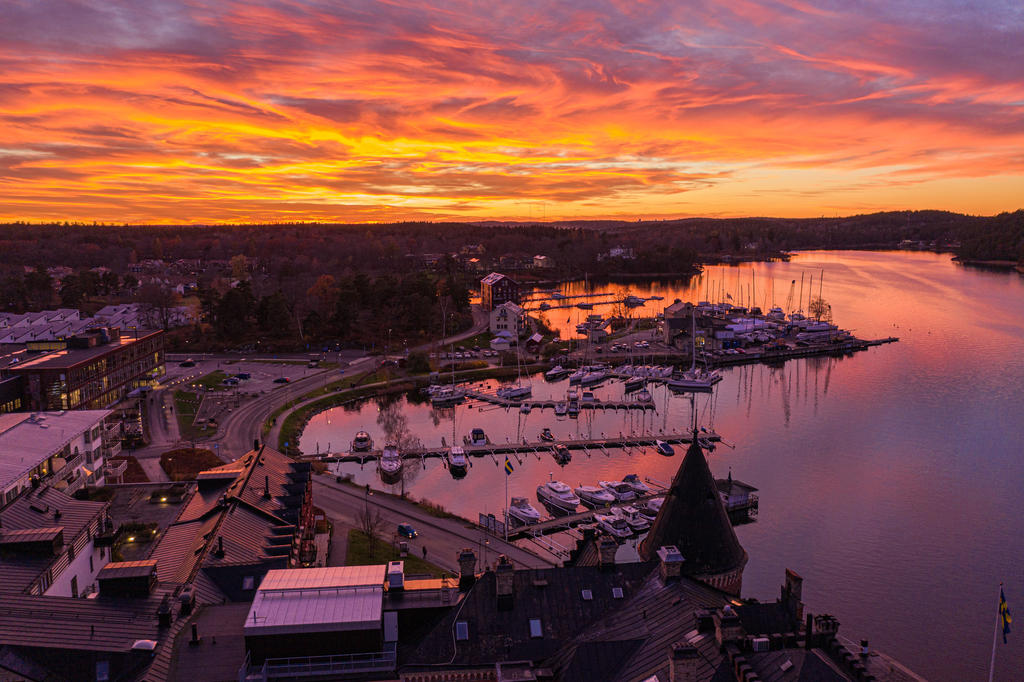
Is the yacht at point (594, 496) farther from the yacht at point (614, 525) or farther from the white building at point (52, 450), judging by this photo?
the white building at point (52, 450)

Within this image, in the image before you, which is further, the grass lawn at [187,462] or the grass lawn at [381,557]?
the grass lawn at [187,462]

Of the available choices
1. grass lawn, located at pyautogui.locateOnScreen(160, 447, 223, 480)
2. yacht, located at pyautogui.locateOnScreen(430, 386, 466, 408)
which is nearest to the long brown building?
grass lawn, located at pyautogui.locateOnScreen(160, 447, 223, 480)

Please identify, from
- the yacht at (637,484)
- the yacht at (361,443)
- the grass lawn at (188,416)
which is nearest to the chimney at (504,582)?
the yacht at (637,484)

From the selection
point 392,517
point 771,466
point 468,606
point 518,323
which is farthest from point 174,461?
point 518,323

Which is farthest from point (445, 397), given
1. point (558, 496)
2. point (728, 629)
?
point (728, 629)

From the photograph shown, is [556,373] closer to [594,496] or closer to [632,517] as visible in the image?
[594,496]

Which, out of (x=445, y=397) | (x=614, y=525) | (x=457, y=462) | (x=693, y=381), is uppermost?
(x=693, y=381)

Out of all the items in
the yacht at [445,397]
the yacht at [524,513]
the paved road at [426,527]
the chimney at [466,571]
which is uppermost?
the chimney at [466,571]
